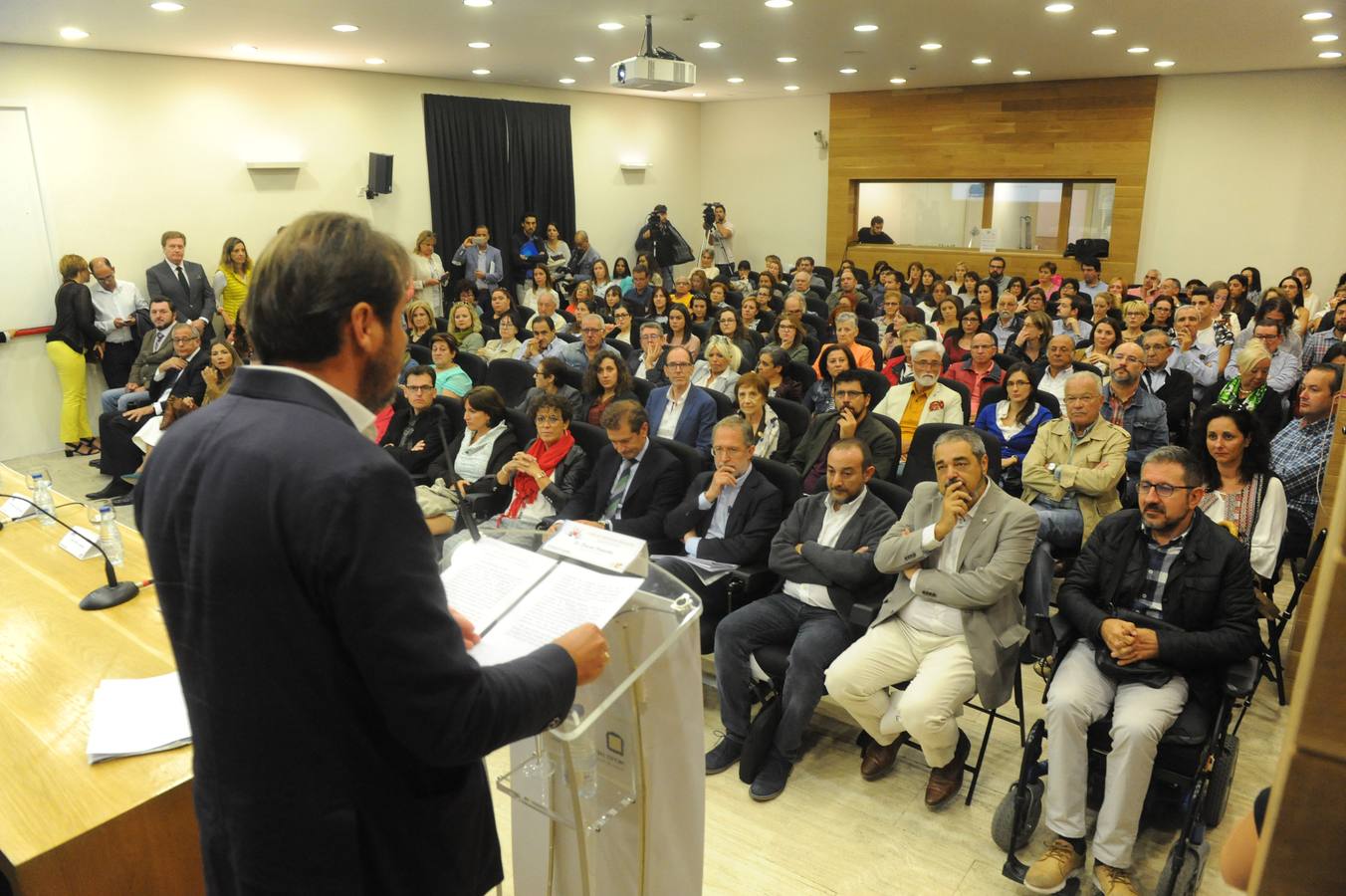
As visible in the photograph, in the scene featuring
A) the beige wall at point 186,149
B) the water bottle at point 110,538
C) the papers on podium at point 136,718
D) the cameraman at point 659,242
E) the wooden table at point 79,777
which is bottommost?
the wooden table at point 79,777

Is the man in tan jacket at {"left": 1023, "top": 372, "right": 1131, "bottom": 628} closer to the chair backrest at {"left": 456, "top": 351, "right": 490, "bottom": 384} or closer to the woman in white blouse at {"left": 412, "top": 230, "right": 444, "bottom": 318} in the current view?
the chair backrest at {"left": 456, "top": 351, "right": 490, "bottom": 384}


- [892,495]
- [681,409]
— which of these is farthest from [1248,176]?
[892,495]

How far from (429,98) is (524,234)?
2.05 metres

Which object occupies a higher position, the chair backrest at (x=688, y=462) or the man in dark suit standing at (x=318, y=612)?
the man in dark suit standing at (x=318, y=612)

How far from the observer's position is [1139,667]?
9.00 feet

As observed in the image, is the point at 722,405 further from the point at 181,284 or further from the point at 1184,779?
the point at 181,284

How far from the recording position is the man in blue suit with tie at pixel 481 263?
Result: 1127cm

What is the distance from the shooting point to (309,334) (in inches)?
45.6

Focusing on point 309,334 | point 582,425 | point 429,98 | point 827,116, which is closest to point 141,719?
point 309,334

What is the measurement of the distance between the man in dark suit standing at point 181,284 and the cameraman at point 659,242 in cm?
642

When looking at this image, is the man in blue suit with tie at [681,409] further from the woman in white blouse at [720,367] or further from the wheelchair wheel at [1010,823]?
the wheelchair wheel at [1010,823]

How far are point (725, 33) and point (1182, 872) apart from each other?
749 cm

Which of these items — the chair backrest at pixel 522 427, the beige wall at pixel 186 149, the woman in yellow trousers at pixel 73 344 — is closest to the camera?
the chair backrest at pixel 522 427

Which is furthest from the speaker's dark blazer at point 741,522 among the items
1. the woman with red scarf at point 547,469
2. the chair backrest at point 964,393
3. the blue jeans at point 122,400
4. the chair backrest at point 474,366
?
the blue jeans at point 122,400
